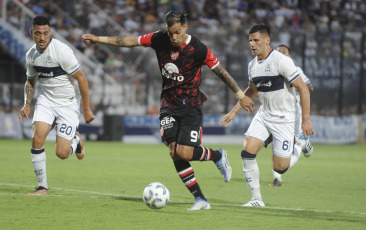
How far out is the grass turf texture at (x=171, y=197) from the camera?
23.3 feet

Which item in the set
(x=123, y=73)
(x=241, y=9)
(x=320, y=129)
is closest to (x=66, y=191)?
(x=123, y=73)

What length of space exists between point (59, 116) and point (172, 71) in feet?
7.77

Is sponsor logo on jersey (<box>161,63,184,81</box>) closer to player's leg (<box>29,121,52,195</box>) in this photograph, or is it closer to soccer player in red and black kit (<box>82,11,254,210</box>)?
soccer player in red and black kit (<box>82,11,254,210</box>)

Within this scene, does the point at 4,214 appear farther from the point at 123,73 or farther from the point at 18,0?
the point at 18,0

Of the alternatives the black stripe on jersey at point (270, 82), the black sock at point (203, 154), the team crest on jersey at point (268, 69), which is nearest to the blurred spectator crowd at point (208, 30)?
the black stripe on jersey at point (270, 82)

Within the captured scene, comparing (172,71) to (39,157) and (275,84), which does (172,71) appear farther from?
(39,157)

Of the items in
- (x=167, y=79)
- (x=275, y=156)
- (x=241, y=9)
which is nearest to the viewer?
(x=167, y=79)

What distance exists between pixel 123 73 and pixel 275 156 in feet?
53.2

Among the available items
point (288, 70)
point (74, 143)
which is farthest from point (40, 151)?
point (288, 70)

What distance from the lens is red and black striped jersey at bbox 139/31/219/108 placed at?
816 centimetres

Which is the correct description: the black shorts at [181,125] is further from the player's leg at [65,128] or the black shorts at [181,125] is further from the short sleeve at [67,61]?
the player's leg at [65,128]

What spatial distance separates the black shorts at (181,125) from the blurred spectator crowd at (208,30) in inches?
621

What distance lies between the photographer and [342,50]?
83.9 ft

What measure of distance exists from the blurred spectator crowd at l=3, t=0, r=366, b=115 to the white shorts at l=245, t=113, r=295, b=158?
14.6 metres
